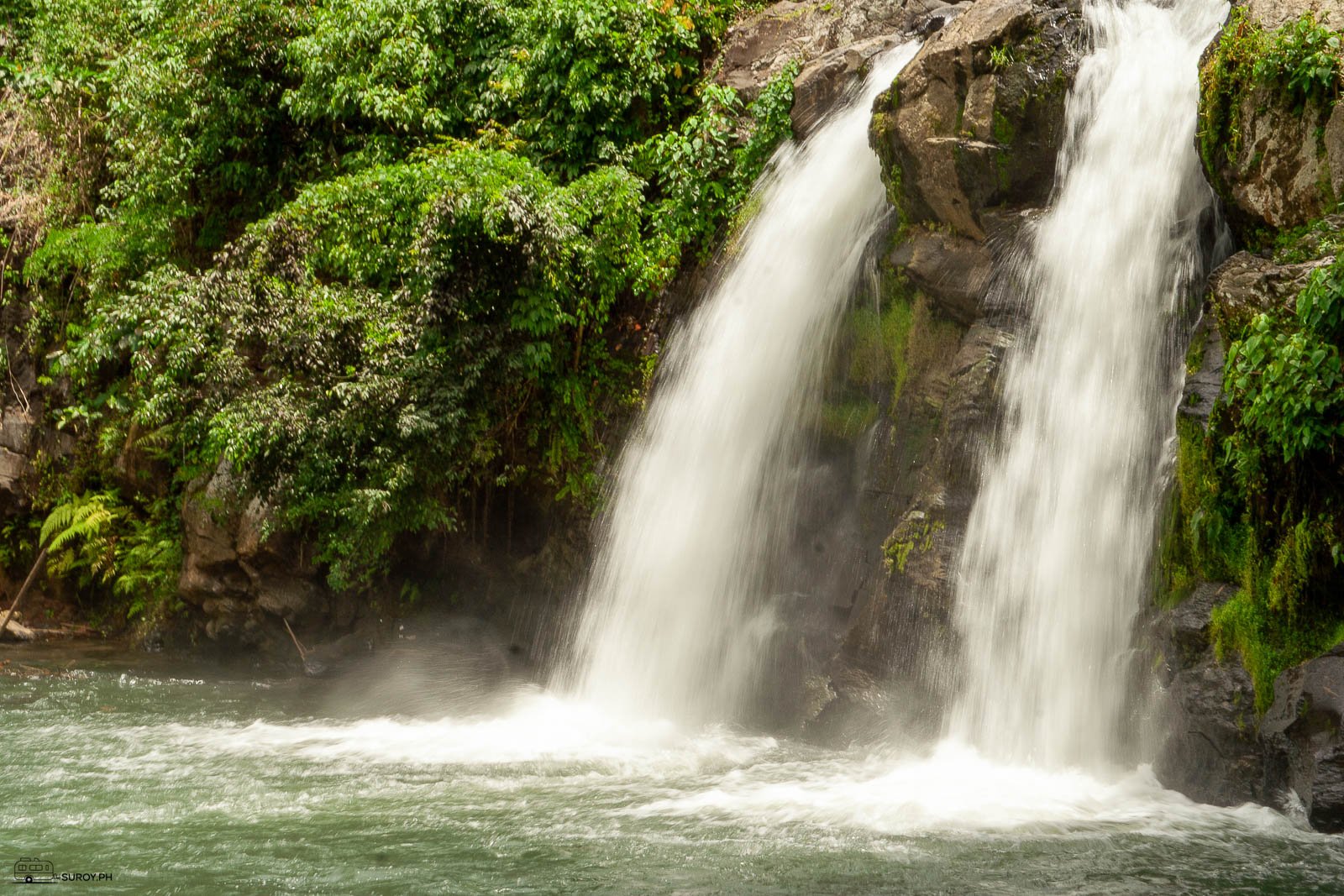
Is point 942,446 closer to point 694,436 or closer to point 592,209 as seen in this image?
point 694,436

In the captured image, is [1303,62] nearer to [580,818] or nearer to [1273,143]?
[1273,143]

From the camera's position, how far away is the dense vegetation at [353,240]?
1098 cm

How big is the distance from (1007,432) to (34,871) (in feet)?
21.3

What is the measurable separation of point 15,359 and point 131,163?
3690 mm

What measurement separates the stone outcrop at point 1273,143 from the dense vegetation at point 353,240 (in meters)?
4.89

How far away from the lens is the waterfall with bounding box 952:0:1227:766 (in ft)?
25.2

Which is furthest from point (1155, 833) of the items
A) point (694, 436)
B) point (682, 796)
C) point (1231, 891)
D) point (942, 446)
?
point (694, 436)

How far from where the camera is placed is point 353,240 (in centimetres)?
1166

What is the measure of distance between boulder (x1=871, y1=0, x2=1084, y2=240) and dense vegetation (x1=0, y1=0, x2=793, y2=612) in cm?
266

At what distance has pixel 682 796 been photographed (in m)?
7.30

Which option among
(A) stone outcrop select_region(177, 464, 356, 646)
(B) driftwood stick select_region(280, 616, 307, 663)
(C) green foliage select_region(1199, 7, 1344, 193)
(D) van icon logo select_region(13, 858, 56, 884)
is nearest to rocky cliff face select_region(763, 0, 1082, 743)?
(C) green foliage select_region(1199, 7, 1344, 193)

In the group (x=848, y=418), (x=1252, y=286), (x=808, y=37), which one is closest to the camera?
(x=1252, y=286)

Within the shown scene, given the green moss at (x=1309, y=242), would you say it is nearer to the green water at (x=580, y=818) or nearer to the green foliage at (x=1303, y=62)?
the green foliage at (x=1303, y=62)

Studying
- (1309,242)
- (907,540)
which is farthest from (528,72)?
(1309,242)
